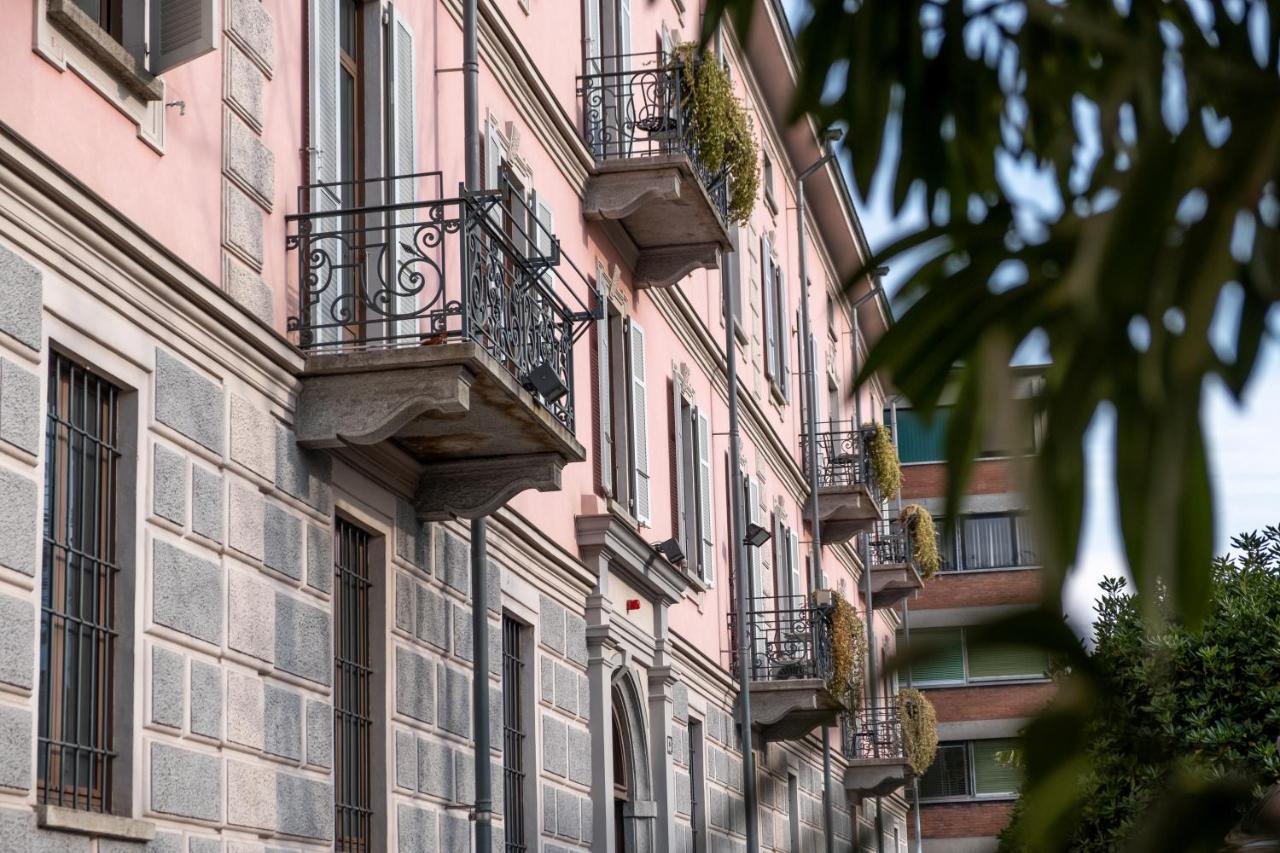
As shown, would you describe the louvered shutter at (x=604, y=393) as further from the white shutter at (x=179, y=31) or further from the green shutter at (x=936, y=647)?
the green shutter at (x=936, y=647)

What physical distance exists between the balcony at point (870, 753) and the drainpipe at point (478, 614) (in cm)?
1809

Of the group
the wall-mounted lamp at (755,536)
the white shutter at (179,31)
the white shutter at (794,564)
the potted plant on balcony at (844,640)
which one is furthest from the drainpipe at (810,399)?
the white shutter at (179,31)

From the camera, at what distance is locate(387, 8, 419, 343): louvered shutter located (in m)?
12.4

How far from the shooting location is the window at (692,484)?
21.6m

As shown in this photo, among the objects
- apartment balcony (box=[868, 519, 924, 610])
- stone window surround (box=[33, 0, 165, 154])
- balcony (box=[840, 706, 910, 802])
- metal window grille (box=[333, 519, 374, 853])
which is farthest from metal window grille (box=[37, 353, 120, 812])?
apartment balcony (box=[868, 519, 924, 610])

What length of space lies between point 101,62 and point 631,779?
1132cm

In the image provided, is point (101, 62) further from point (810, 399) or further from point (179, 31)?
point (810, 399)

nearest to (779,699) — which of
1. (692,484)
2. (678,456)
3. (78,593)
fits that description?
(692,484)

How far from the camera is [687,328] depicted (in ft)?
73.8

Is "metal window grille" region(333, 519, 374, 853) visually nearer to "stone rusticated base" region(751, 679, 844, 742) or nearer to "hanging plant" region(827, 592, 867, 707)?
"stone rusticated base" region(751, 679, 844, 742)

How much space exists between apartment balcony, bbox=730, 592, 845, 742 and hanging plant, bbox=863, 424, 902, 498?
6.14m

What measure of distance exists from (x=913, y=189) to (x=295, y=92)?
9.42 m

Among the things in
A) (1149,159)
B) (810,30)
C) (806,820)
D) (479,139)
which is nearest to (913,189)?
(810,30)

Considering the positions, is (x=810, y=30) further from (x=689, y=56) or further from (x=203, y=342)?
(x=689, y=56)
